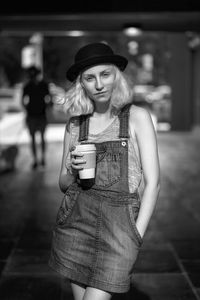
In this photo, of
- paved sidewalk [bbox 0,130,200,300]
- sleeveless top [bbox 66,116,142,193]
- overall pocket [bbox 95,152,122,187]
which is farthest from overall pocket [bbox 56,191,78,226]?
paved sidewalk [bbox 0,130,200,300]

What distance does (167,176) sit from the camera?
9.52 metres

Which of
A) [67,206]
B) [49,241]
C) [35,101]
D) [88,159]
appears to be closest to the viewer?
[88,159]

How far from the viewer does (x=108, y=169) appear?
2.46 m

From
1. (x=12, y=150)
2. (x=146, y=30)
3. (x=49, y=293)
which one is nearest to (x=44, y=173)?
(x=12, y=150)

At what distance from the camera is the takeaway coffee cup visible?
91.9 inches

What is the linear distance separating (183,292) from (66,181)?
1.79 metres

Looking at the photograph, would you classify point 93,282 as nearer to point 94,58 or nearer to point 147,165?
point 147,165

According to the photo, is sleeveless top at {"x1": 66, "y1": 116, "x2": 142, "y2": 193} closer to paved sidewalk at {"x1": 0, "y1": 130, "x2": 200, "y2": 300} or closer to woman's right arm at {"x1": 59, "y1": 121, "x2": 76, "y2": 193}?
woman's right arm at {"x1": 59, "y1": 121, "x2": 76, "y2": 193}

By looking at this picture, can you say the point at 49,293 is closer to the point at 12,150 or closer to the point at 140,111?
the point at 140,111

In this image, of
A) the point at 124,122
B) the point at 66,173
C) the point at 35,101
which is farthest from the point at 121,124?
the point at 35,101

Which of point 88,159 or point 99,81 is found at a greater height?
point 99,81

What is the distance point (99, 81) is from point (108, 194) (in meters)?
0.51

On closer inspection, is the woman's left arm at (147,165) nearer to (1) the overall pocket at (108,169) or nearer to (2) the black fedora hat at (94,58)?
(1) the overall pocket at (108,169)

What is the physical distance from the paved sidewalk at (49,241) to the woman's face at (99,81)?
1.88 m
